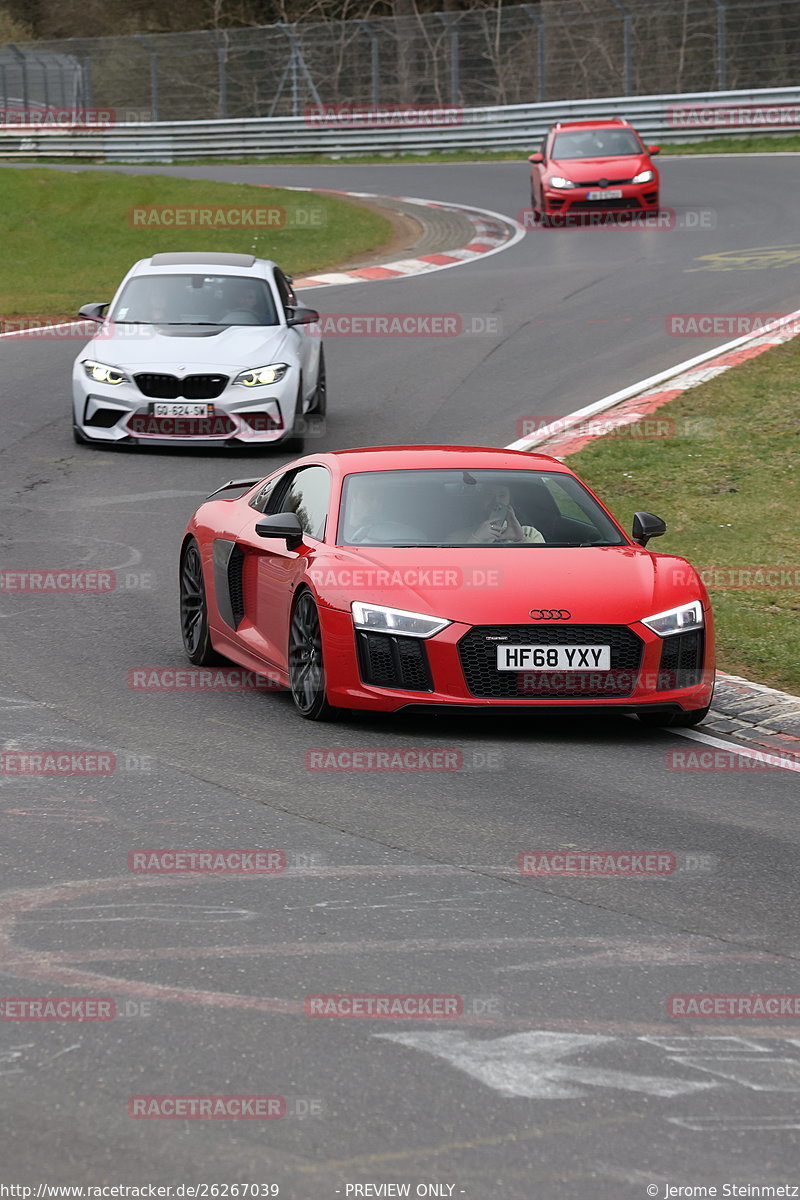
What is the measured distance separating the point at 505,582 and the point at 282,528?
1.30m

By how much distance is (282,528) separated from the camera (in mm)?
9547

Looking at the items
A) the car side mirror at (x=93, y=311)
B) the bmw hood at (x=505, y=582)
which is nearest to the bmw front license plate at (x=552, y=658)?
the bmw hood at (x=505, y=582)

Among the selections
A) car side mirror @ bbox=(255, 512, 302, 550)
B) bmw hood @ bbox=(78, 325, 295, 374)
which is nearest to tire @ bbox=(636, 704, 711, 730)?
car side mirror @ bbox=(255, 512, 302, 550)

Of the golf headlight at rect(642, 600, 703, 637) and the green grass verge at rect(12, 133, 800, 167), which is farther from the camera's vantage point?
the green grass verge at rect(12, 133, 800, 167)

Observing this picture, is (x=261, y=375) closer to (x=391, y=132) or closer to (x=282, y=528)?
(x=282, y=528)

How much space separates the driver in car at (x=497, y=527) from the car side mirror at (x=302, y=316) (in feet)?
25.7

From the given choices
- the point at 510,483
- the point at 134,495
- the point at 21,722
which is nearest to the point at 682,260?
the point at 134,495

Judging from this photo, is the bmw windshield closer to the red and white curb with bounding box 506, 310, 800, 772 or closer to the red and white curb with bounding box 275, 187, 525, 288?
the red and white curb with bounding box 506, 310, 800, 772

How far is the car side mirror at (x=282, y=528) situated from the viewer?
9.55m

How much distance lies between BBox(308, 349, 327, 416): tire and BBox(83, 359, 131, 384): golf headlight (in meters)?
2.07

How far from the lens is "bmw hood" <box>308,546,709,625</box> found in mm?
8797

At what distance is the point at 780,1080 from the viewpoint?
→ 189 inches

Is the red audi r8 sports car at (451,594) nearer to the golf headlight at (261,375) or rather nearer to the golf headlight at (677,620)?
the golf headlight at (677,620)

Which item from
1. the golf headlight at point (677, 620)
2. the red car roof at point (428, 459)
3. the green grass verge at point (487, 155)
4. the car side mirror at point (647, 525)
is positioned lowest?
the golf headlight at point (677, 620)
